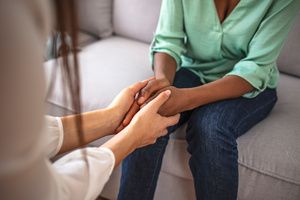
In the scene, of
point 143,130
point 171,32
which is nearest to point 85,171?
point 143,130

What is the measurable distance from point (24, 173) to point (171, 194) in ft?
2.49

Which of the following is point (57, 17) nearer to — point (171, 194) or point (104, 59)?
point (171, 194)

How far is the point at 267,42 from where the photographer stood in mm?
989

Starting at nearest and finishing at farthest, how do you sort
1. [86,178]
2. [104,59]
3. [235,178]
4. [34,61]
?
[34,61]
[86,178]
[235,178]
[104,59]

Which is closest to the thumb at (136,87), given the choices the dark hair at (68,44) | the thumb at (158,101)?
the thumb at (158,101)

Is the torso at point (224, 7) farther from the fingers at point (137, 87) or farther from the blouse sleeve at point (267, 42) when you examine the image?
the fingers at point (137, 87)

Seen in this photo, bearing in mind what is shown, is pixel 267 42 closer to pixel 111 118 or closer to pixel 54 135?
pixel 111 118

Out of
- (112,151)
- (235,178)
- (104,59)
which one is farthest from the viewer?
(104,59)

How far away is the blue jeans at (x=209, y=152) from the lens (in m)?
0.88

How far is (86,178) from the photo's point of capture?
0.62 meters

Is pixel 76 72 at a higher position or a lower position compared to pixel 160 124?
higher

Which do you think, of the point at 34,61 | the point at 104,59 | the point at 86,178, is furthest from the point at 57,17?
the point at 104,59

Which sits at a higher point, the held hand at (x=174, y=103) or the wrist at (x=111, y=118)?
the held hand at (x=174, y=103)

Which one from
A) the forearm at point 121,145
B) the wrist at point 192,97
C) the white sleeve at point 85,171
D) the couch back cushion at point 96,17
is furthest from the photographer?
the couch back cushion at point 96,17
